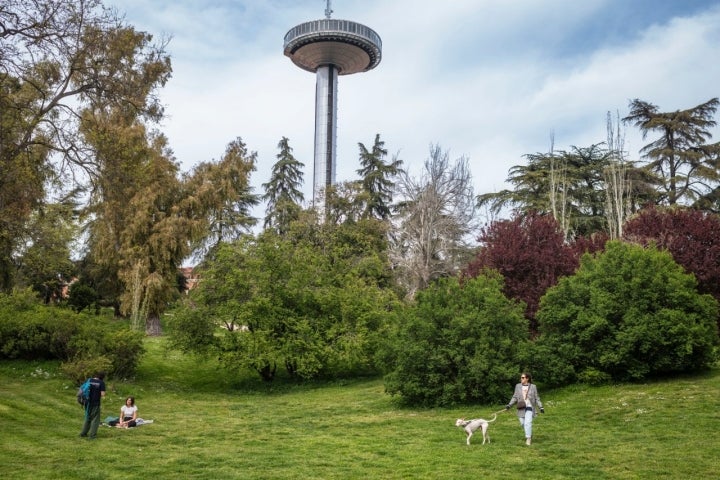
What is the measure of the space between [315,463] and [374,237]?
31.3m

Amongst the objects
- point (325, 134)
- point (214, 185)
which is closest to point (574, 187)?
point (214, 185)

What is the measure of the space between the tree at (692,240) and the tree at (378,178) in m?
28.1

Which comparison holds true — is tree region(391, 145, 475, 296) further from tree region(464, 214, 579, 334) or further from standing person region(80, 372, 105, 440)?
standing person region(80, 372, 105, 440)

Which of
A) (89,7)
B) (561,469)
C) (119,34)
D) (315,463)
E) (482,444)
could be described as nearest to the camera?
(561,469)

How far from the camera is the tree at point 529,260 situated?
23.7 meters

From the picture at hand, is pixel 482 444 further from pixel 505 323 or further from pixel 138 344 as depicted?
pixel 138 344

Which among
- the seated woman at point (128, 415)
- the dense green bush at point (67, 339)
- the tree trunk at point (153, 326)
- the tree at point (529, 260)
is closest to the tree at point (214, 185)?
the tree trunk at point (153, 326)

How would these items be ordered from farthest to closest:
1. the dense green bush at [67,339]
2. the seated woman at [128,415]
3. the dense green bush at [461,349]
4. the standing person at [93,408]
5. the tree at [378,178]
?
the tree at [378,178], the dense green bush at [67,339], the dense green bush at [461,349], the seated woman at [128,415], the standing person at [93,408]

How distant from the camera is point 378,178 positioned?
2062 inches

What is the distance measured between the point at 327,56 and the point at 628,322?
5719 centimetres

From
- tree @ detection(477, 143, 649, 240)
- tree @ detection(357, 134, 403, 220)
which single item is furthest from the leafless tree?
tree @ detection(357, 134, 403, 220)

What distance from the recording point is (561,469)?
33.4ft

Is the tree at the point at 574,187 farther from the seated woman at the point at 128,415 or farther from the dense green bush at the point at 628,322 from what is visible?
the seated woman at the point at 128,415

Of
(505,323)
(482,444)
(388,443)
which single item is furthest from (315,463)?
(505,323)
